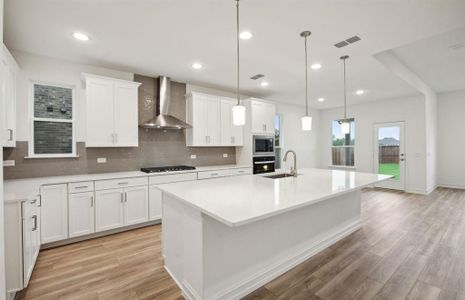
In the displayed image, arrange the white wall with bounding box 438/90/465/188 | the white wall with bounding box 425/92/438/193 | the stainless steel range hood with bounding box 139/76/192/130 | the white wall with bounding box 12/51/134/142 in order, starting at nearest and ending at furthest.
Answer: the white wall with bounding box 12/51/134/142, the stainless steel range hood with bounding box 139/76/192/130, the white wall with bounding box 425/92/438/193, the white wall with bounding box 438/90/465/188

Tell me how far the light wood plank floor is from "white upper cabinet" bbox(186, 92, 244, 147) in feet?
6.34

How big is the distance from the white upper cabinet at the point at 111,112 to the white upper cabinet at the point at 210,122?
3.56 ft

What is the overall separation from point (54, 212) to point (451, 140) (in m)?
9.37

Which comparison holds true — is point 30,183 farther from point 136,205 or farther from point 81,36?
point 81,36

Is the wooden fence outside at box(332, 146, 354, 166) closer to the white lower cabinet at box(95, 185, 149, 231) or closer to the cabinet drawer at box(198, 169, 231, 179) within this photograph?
the cabinet drawer at box(198, 169, 231, 179)

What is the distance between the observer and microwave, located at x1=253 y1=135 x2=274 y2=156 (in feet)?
16.4

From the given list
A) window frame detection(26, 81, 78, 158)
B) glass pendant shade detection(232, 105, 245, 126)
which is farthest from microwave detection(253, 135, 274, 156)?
window frame detection(26, 81, 78, 158)

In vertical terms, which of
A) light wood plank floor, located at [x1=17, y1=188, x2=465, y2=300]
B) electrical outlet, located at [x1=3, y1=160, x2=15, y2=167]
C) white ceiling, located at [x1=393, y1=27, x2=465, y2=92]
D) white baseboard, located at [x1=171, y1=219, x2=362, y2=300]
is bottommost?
light wood plank floor, located at [x1=17, y1=188, x2=465, y2=300]

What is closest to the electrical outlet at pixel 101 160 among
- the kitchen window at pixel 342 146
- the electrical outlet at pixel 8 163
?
→ the electrical outlet at pixel 8 163

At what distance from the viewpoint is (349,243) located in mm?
2885

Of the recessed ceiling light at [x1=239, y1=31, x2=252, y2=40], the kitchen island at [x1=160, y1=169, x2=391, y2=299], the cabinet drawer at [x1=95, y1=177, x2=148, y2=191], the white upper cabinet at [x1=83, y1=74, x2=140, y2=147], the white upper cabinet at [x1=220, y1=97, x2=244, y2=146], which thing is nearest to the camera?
the kitchen island at [x1=160, y1=169, x2=391, y2=299]

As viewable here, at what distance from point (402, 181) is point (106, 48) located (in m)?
7.63

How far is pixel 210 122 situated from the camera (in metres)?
4.54

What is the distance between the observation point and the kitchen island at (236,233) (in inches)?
63.8
